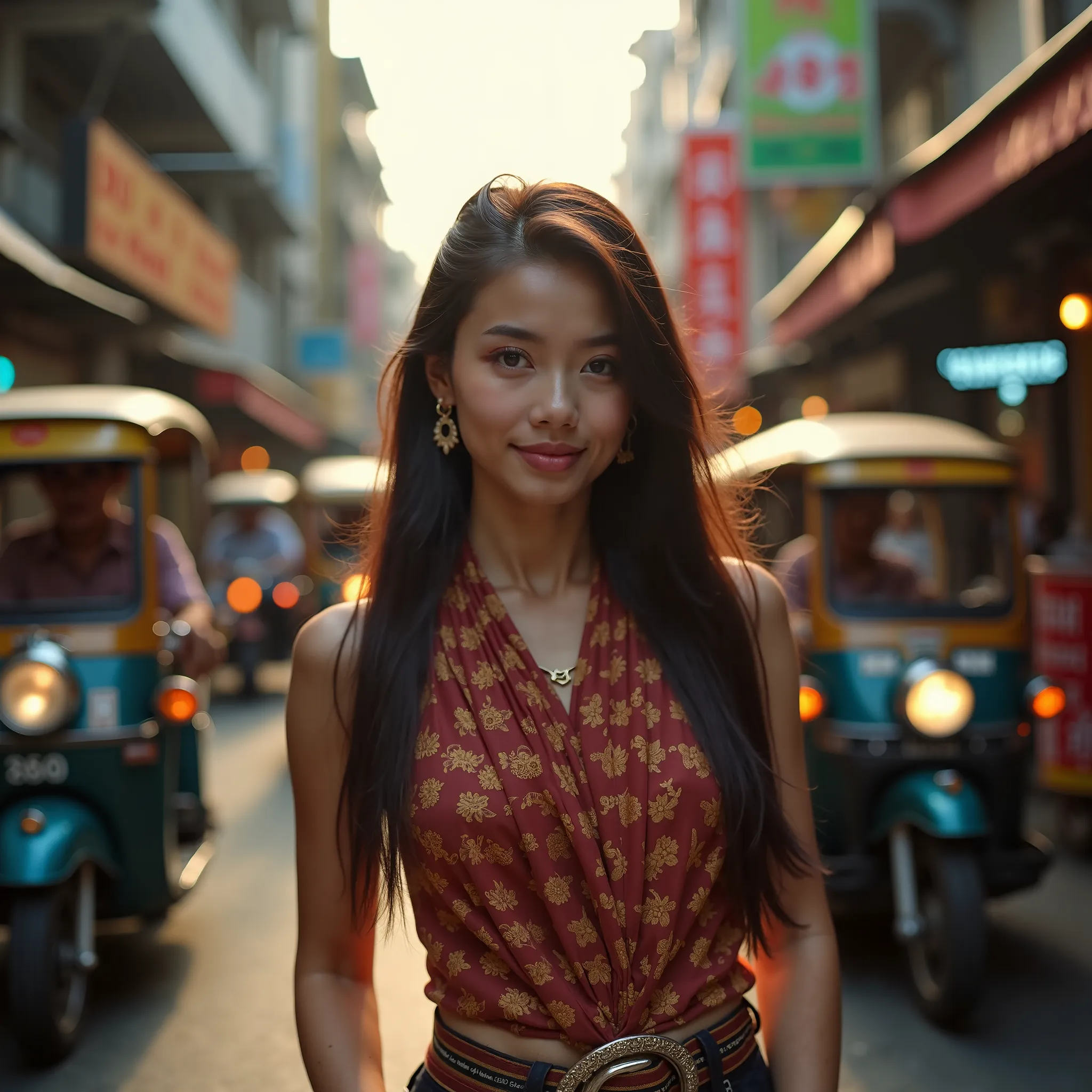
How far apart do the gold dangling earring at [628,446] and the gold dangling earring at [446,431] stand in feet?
0.81

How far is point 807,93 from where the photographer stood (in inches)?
544

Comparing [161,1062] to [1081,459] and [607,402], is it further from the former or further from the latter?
[1081,459]

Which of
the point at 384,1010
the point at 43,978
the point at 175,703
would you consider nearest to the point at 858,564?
the point at 384,1010

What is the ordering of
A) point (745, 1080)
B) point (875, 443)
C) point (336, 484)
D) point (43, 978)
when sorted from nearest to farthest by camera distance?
point (745, 1080) < point (43, 978) < point (875, 443) < point (336, 484)

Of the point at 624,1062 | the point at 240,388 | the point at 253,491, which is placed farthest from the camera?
the point at 240,388

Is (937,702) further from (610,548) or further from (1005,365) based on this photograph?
(1005,365)

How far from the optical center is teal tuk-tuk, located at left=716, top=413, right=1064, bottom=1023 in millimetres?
4559

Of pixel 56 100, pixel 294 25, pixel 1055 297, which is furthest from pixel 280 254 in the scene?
pixel 1055 297

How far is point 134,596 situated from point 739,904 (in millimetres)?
3628

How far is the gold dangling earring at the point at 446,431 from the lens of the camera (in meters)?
2.01

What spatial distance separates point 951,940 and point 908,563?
1974 mm

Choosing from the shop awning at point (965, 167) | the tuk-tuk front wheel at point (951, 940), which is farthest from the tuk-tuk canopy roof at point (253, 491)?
the tuk-tuk front wheel at point (951, 940)

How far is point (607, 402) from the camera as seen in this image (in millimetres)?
1791

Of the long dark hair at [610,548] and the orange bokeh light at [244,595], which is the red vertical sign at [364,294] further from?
the long dark hair at [610,548]
